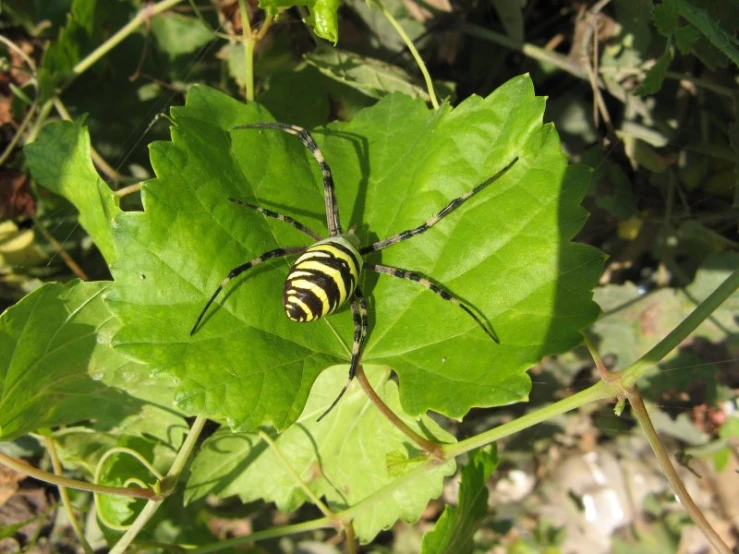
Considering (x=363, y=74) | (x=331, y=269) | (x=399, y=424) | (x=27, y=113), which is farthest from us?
(x=27, y=113)

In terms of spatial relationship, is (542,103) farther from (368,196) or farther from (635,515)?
(635,515)

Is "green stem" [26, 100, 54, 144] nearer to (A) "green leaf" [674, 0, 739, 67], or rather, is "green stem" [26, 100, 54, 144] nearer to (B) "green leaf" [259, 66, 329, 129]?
(B) "green leaf" [259, 66, 329, 129]

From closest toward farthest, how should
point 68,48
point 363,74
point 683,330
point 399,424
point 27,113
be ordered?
point 683,330, point 399,424, point 363,74, point 68,48, point 27,113

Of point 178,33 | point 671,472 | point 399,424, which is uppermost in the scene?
point 178,33

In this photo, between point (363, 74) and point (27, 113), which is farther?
point (27, 113)

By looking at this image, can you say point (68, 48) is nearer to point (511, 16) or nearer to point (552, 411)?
Result: point (511, 16)

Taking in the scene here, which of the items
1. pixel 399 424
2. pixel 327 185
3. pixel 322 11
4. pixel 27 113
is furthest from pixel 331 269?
pixel 27 113

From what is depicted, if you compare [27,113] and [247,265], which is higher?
[27,113]

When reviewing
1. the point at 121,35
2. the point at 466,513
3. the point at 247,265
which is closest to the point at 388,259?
the point at 247,265
